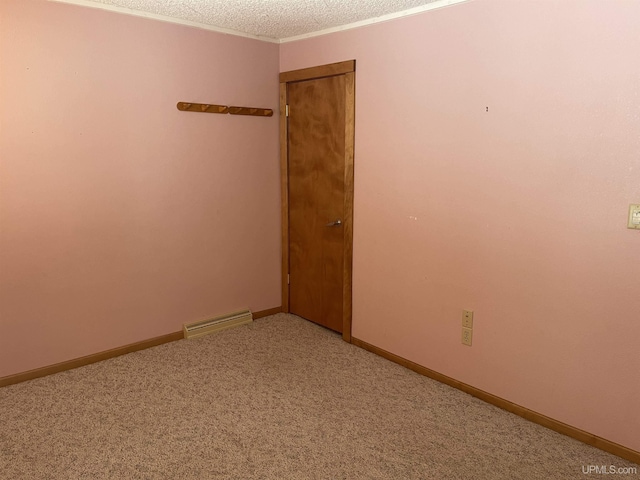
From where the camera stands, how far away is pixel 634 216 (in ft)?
6.70

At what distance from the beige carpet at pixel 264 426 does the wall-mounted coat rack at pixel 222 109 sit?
1.78m

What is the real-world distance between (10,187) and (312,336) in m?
2.25

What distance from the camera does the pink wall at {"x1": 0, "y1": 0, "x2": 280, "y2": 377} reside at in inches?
108

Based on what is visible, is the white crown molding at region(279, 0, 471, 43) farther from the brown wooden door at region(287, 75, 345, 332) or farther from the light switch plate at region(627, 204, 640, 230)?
the light switch plate at region(627, 204, 640, 230)

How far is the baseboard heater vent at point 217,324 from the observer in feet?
11.8

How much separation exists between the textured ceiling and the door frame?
0.31 metres

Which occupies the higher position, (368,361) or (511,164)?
(511,164)

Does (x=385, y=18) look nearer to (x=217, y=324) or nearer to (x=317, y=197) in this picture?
(x=317, y=197)

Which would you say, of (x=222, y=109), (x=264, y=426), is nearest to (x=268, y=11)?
(x=222, y=109)

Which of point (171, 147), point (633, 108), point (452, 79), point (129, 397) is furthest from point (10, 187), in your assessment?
point (633, 108)

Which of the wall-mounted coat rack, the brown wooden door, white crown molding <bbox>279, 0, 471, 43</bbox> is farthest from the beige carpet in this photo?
white crown molding <bbox>279, 0, 471, 43</bbox>

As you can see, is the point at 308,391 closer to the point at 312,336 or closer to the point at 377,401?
the point at 377,401

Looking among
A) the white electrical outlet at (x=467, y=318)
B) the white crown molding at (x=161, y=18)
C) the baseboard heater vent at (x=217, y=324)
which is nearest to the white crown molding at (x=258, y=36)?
the white crown molding at (x=161, y=18)

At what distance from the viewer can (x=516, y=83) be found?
93.4 inches
